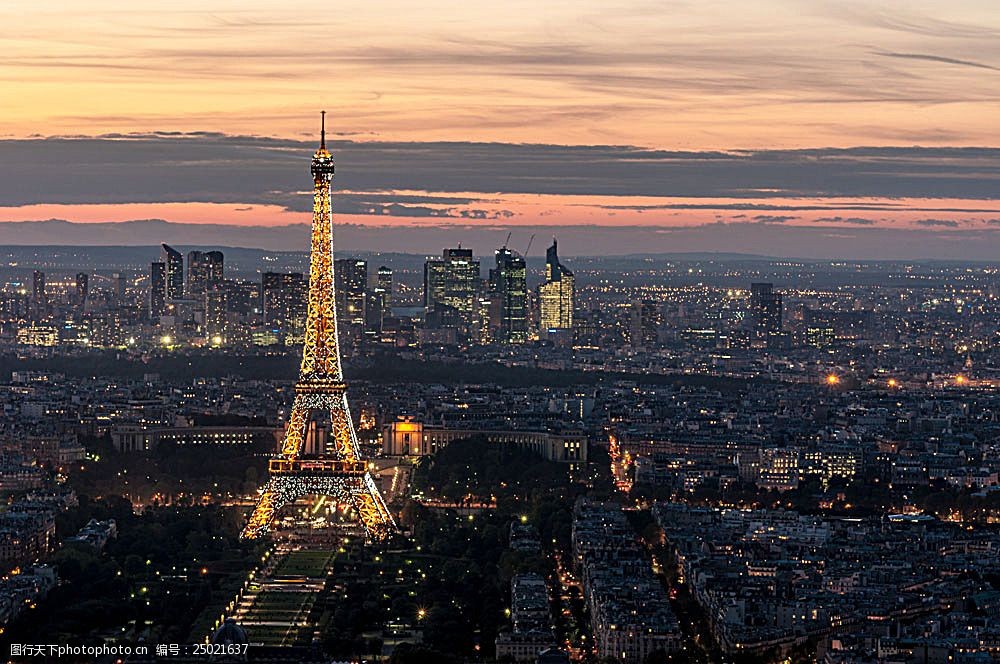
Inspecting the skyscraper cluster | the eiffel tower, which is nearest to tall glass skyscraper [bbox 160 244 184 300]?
the skyscraper cluster

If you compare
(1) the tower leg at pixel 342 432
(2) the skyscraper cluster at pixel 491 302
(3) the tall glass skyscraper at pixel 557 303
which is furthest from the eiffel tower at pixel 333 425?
(3) the tall glass skyscraper at pixel 557 303

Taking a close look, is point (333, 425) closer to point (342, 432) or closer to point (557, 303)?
point (342, 432)

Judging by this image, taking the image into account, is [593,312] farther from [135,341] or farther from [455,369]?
[455,369]

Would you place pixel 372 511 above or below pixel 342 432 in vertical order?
below

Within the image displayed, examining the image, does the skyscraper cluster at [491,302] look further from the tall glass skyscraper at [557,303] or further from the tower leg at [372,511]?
the tower leg at [372,511]

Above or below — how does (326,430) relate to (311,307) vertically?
below

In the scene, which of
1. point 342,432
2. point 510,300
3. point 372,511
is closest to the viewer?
point 372,511

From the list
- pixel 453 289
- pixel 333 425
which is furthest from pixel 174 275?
pixel 333 425

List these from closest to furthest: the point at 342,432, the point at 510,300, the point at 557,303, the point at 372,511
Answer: the point at 372,511 → the point at 342,432 → the point at 510,300 → the point at 557,303

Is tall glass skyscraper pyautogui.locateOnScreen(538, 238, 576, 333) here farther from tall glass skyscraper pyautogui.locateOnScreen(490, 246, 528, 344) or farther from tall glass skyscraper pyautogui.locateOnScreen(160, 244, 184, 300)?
tall glass skyscraper pyautogui.locateOnScreen(160, 244, 184, 300)

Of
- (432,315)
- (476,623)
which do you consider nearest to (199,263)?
(432,315)
